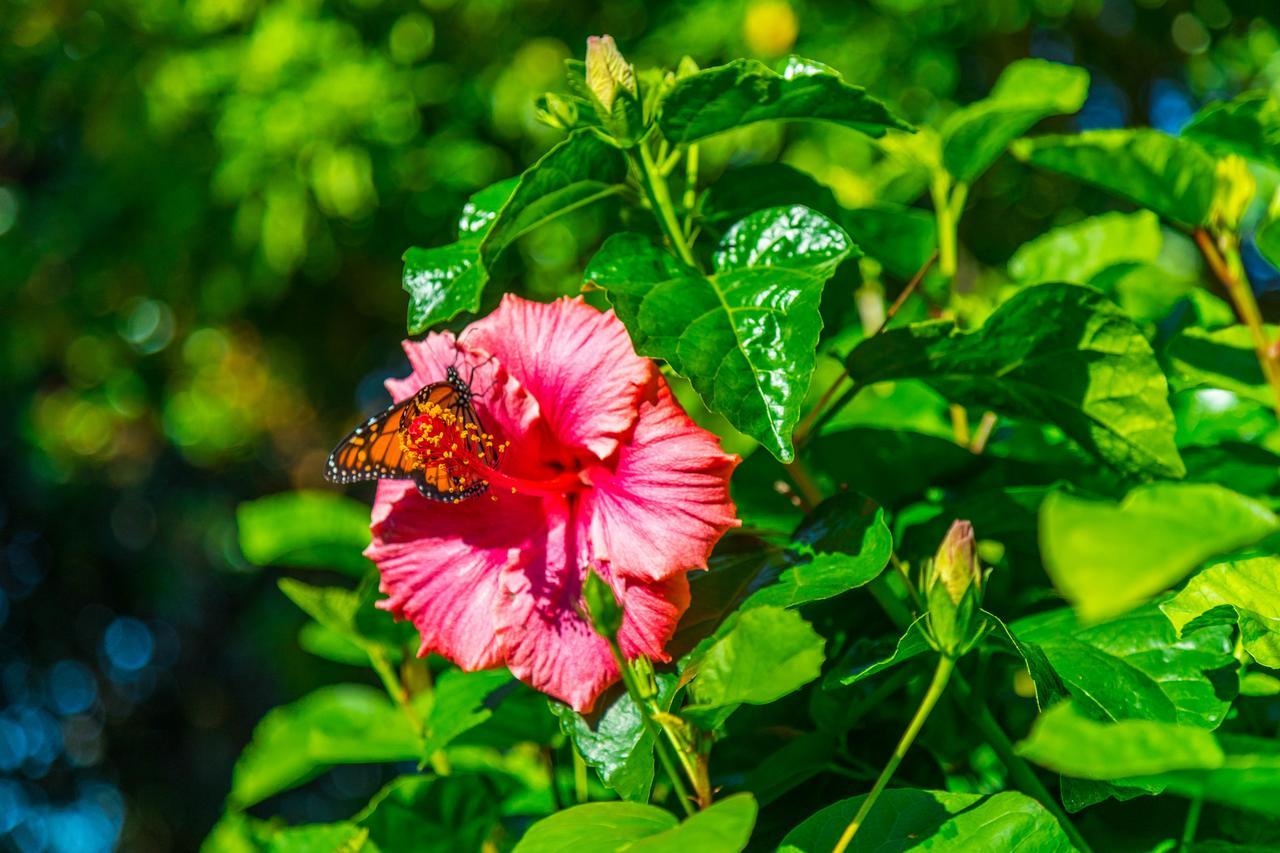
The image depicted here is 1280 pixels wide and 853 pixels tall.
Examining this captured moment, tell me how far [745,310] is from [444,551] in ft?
0.80

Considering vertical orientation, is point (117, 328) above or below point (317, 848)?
below

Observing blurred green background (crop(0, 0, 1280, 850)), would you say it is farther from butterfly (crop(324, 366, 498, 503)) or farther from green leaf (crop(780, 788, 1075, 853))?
green leaf (crop(780, 788, 1075, 853))

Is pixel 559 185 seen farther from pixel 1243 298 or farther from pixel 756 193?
pixel 1243 298

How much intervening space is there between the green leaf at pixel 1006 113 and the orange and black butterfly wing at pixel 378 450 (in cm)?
50

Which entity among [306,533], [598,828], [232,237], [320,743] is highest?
[598,828]

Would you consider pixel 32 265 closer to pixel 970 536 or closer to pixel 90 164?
pixel 90 164

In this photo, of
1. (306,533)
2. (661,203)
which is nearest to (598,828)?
(661,203)

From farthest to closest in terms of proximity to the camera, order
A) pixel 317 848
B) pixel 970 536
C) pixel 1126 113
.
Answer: pixel 1126 113 → pixel 317 848 → pixel 970 536

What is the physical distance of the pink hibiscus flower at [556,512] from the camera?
659mm

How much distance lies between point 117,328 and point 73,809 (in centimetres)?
176

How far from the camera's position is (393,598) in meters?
0.73

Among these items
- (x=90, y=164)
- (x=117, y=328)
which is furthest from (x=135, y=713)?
(x=90, y=164)

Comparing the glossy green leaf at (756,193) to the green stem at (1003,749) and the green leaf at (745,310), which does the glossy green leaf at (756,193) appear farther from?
the green stem at (1003,749)

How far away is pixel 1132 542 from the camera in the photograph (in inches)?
13.4
